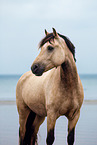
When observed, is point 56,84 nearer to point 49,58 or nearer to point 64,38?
point 49,58

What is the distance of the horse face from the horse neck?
0.13m

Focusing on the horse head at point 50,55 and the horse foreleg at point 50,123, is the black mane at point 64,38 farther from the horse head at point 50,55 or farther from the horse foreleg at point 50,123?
the horse foreleg at point 50,123

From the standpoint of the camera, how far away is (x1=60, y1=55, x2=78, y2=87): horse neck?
10.4 ft

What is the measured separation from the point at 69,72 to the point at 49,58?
32cm

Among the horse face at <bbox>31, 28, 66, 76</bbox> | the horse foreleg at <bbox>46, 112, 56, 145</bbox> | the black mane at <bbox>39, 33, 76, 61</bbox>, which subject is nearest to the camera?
the horse face at <bbox>31, 28, 66, 76</bbox>

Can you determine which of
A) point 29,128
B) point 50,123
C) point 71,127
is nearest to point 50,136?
point 50,123

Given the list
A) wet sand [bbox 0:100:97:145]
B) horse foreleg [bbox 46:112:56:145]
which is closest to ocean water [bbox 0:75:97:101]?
wet sand [bbox 0:100:97:145]

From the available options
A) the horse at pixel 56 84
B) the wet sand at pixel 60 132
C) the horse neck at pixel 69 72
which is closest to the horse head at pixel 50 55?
the horse at pixel 56 84

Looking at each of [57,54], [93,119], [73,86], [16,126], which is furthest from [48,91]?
[93,119]

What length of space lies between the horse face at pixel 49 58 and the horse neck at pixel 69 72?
0.13 meters

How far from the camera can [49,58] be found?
302 cm

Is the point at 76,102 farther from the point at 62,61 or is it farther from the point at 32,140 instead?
the point at 32,140

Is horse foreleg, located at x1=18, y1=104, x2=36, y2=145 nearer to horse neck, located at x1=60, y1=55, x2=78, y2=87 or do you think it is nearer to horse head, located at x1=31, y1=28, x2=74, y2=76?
horse neck, located at x1=60, y1=55, x2=78, y2=87

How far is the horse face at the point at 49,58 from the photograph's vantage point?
3.00 m
